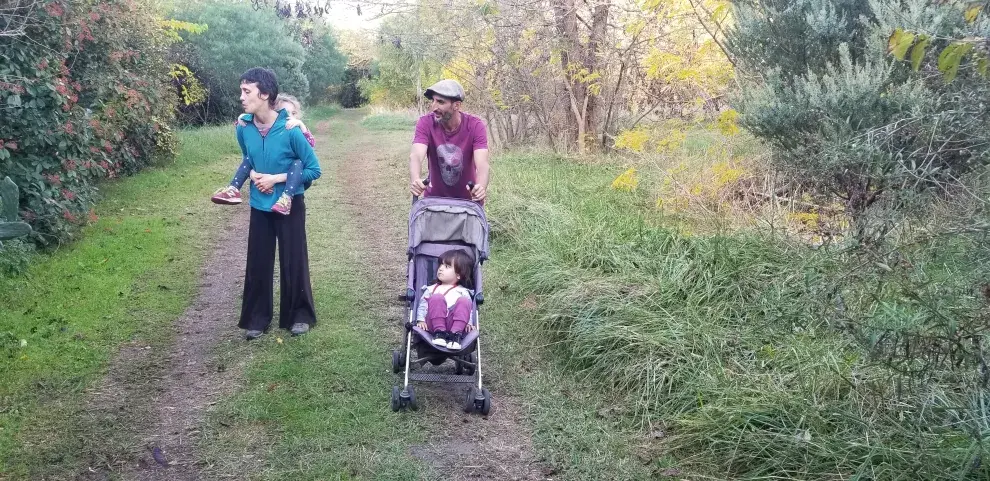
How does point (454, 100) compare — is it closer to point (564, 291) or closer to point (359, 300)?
point (564, 291)

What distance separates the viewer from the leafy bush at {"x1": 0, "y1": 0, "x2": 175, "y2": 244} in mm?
7770

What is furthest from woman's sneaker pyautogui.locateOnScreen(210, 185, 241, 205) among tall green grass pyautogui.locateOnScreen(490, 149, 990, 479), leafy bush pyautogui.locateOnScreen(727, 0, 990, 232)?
leafy bush pyautogui.locateOnScreen(727, 0, 990, 232)

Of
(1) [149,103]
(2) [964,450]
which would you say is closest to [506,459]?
(2) [964,450]

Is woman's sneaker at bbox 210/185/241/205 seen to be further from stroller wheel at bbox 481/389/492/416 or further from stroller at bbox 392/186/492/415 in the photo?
stroller wheel at bbox 481/389/492/416

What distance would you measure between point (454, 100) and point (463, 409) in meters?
2.14

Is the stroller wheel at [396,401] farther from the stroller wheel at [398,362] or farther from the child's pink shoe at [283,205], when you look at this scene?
the child's pink shoe at [283,205]

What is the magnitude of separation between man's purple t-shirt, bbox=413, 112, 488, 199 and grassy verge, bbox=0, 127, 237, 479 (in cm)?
259

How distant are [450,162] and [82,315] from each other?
3.40 metres

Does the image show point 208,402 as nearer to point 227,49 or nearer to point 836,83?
point 836,83

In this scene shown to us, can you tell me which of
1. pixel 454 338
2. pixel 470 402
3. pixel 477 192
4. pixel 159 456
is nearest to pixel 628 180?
pixel 477 192

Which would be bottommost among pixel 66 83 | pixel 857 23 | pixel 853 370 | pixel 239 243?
pixel 239 243

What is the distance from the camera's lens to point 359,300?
7.02 metres

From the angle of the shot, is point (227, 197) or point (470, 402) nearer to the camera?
point (470, 402)

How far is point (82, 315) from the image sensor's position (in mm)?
6270
